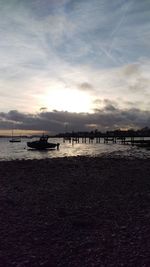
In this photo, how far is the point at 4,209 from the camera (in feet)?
37.7

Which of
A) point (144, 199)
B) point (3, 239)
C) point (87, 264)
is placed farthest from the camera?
point (144, 199)

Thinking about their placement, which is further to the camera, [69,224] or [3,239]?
[69,224]

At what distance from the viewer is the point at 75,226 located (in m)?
9.41

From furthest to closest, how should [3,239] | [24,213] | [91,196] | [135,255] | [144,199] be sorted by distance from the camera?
[91,196] < [144,199] < [24,213] < [3,239] < [135,255]

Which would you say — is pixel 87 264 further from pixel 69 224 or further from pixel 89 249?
pixel 69 224

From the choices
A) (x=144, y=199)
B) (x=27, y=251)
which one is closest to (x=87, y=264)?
(x=27, y=251)

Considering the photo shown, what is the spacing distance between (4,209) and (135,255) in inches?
247

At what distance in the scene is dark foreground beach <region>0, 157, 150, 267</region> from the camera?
6930mm

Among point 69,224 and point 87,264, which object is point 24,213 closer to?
point 69,224

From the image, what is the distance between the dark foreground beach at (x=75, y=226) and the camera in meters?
6.93

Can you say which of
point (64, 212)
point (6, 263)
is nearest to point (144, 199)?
point (64, 212)

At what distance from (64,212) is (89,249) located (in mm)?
3788

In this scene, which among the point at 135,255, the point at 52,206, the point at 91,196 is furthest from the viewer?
the point at 91,196

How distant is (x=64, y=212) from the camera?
36.4ft
